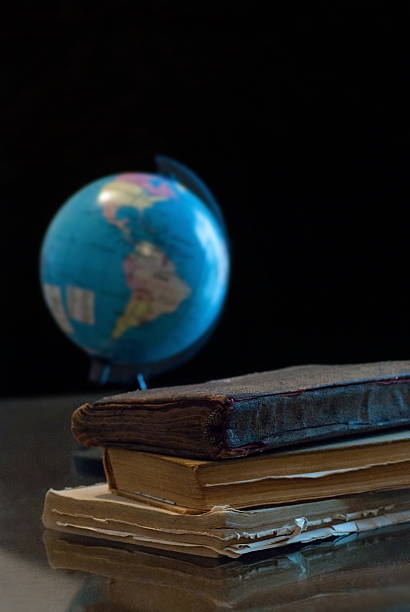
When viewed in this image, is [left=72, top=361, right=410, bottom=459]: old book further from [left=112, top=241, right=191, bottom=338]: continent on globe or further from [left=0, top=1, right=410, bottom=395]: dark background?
[left=0, top=1, right=410, bottom=395]: dark background

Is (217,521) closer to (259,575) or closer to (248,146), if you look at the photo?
(259,575)

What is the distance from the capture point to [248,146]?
3861mm

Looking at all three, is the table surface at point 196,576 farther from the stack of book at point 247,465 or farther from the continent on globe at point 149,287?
the continent on globe at point 149,287

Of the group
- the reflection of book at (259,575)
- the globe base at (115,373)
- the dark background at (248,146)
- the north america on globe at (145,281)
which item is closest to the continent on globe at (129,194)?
the north america on globe at (145,281)

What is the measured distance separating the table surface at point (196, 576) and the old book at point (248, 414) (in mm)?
94

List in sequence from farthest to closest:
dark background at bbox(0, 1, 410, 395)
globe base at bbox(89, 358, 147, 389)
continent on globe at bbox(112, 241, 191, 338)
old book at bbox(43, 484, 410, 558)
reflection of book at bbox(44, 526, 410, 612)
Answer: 1. dark background at bbox(0, 1, 410, 395)
2. globe base at bbox(89, 358, 147, 389)
3. continent on globe at bbox(112, 241, 191, 338)
4. old book at bbox(43, 484, 410, 558)
5. reflection of book at bbox(44, 526, 410, 612)

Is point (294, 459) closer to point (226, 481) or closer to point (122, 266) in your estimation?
point (226, 481)

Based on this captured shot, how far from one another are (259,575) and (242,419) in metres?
0.13

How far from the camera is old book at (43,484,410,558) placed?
713 mm

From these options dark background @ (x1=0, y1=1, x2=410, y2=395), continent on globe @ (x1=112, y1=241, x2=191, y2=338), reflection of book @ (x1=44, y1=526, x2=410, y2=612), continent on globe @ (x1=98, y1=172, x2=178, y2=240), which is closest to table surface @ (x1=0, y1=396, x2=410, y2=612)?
reflection of book @ (x1=44, y1=526, x2=410, y2=612)

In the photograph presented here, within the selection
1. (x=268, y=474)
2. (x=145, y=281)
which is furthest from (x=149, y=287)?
(x=268, y=474)

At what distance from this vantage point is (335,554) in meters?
0.72

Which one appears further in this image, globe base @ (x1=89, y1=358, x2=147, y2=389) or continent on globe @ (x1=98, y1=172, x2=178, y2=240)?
globe base @ (x1=89, y1=358, x2=147, y2=389)

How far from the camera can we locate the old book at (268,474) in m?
0.74
